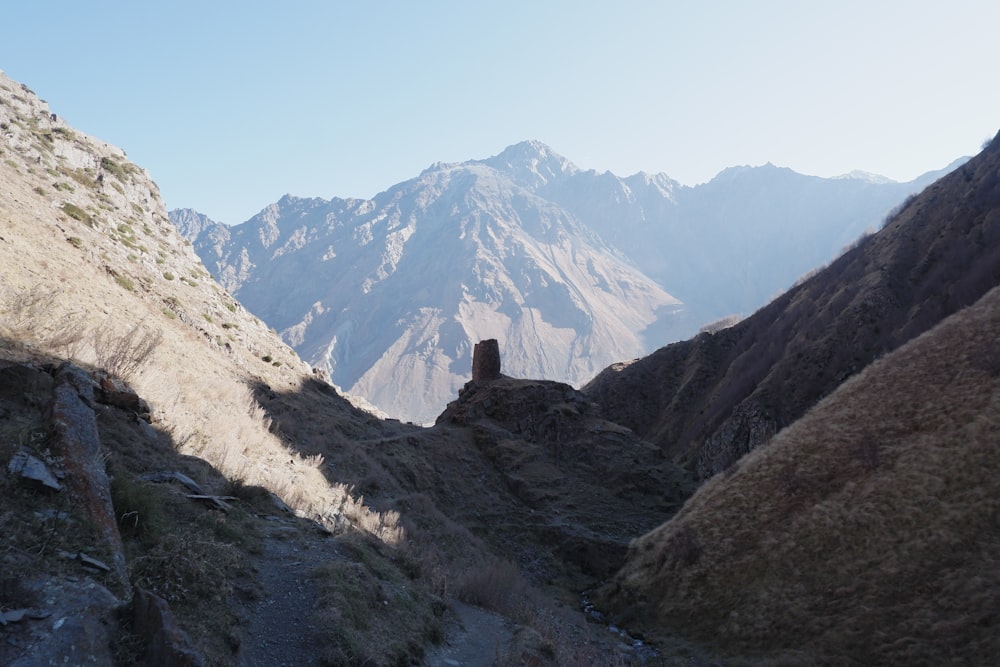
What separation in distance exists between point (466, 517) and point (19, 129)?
38.7 m

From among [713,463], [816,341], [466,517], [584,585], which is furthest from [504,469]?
[816,341]

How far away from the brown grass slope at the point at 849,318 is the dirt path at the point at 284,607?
34.7 m

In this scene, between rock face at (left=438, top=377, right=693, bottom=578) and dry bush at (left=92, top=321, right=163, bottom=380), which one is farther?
rock face at (left=438, top=377, right=693, bottom=578)

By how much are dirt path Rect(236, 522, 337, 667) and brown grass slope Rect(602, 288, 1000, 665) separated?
12.0 meters

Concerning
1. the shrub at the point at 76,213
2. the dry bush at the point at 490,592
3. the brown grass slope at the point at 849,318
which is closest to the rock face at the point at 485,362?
the brown grass slope at the point at 849,318

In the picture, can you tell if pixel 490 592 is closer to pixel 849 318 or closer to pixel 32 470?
pixel 32 470

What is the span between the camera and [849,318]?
4053 cm

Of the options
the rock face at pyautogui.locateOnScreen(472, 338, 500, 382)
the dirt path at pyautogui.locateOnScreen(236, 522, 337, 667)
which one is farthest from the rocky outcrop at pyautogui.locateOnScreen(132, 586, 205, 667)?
the rock face at pyautogui.locateOnScreen(472, 338, 500, 382)

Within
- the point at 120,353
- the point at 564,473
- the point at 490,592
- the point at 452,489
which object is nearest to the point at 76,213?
the point at 120,353

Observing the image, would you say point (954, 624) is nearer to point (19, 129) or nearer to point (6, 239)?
point (6, 239)

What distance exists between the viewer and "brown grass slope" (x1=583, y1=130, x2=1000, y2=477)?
36.8m

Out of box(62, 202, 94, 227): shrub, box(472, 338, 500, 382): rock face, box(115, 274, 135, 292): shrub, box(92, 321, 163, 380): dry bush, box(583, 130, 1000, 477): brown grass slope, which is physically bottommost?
box(92, 321, 163, 380): dry bush

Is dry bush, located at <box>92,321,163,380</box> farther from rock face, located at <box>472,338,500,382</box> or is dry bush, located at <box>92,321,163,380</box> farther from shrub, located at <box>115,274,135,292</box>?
rock face, located at <box>472,338,500,382</box>

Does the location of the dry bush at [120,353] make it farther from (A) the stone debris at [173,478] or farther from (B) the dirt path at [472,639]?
(B) the dirt path at [472,639]
